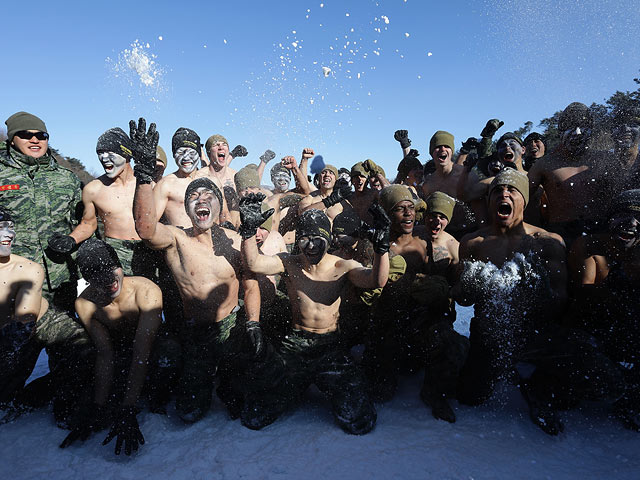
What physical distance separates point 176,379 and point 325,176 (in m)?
3.63

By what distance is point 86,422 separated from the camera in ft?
8.94

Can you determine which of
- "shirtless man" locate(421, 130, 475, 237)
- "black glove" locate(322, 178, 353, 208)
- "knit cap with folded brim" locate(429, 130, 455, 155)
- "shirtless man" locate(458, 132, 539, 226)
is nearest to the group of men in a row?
"shirtless man" locate(458, 132, 539, 226)

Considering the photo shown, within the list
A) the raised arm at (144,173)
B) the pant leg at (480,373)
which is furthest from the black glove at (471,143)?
the raised arm at (144,173)

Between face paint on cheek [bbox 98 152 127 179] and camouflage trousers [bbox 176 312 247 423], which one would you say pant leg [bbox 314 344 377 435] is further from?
face paint on cheek [bbox 98 152 127 179]

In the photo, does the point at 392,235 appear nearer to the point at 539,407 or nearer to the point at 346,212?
the point at 346,212

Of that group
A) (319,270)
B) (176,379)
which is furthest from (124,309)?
(319,270)

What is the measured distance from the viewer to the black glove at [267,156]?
7578 millimetres

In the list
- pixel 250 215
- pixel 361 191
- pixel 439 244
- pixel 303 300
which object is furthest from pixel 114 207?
pixel 439 244

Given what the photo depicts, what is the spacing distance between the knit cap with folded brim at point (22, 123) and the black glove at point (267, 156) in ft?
13.8

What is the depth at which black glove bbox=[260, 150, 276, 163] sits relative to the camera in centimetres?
758

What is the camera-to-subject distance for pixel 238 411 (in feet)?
9.92

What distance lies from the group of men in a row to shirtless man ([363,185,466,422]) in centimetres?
1

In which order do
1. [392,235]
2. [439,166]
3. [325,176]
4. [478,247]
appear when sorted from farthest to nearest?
[325,176] < [439,166] < [392,235] < [478,247]

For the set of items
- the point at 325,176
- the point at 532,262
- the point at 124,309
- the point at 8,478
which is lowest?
the point at 8,478
